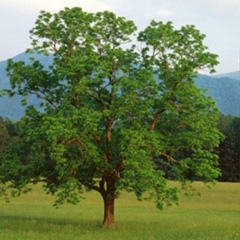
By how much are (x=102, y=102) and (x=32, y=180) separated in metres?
6.52

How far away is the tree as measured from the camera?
Result: 34812 mm

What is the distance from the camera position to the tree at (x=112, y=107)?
34812 mm

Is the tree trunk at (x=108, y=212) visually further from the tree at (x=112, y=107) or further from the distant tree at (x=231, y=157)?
the distant tree at (x=231, y=157)

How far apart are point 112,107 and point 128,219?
18452 millimetres

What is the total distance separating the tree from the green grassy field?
7.78 ft

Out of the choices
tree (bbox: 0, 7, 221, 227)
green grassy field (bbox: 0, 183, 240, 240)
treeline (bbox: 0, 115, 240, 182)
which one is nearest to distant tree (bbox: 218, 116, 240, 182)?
treeline (bbox: 0, 115, 240, 182)

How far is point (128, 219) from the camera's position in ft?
170

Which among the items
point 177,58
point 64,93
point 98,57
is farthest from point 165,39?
point 64,93

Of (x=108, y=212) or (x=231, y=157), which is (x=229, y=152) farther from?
(x=108, y=212)

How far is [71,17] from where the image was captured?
121 feet

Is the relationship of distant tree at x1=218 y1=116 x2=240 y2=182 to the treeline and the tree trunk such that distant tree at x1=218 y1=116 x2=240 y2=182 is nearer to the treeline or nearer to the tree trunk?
the treeline

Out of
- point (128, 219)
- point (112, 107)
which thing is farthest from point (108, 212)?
point (128, 219)

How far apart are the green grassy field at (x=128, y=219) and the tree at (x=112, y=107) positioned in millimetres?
2370

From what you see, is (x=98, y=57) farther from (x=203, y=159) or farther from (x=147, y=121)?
(x=203, y=159)
